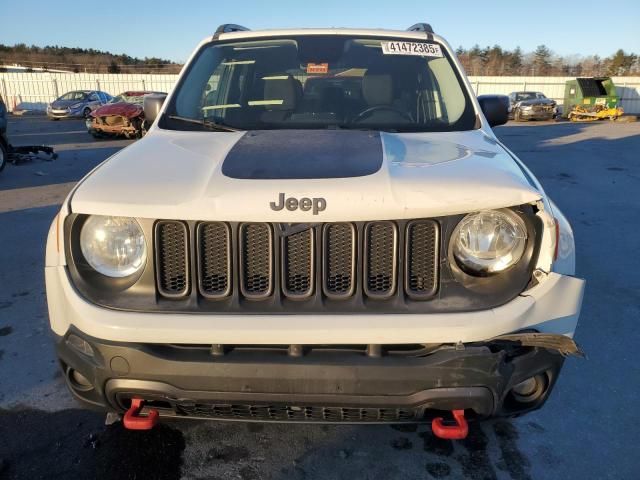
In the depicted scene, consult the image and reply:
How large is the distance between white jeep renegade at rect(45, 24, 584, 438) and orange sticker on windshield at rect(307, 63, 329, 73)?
1488 millimetres

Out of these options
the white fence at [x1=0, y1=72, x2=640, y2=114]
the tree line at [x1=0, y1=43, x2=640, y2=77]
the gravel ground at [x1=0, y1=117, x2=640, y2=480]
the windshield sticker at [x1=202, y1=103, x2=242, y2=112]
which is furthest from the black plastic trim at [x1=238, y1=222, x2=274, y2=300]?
the tree line at [x1=0, y1=43, x2=640, y2=77]

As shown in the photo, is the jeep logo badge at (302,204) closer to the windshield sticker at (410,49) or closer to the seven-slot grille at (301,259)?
the seven-slot grille at (301,259)

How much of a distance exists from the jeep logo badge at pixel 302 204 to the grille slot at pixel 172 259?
0.37 meters

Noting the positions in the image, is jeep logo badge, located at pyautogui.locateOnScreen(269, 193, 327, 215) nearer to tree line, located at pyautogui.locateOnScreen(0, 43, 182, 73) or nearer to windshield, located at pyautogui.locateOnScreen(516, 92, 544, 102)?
windshield, located at pyautogui.locateOnScreen(516, 92, 544, 102)

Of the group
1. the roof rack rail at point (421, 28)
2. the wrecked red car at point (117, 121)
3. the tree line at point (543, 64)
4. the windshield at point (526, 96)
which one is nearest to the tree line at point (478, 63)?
the tree line at point (543, 64)

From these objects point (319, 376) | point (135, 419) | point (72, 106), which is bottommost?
point (135, 419)

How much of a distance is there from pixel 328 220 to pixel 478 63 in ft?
230

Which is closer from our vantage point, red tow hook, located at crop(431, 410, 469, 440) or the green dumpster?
red tow hook, located at crop(431, 410, 469, 440)

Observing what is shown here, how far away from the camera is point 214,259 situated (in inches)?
78.5

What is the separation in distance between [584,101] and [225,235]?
30.0 metres

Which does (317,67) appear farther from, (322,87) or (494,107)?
(494,107)

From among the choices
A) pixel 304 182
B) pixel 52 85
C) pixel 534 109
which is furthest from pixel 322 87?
pixel 52 85

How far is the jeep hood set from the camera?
74.0 inches

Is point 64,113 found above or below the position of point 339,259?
below
